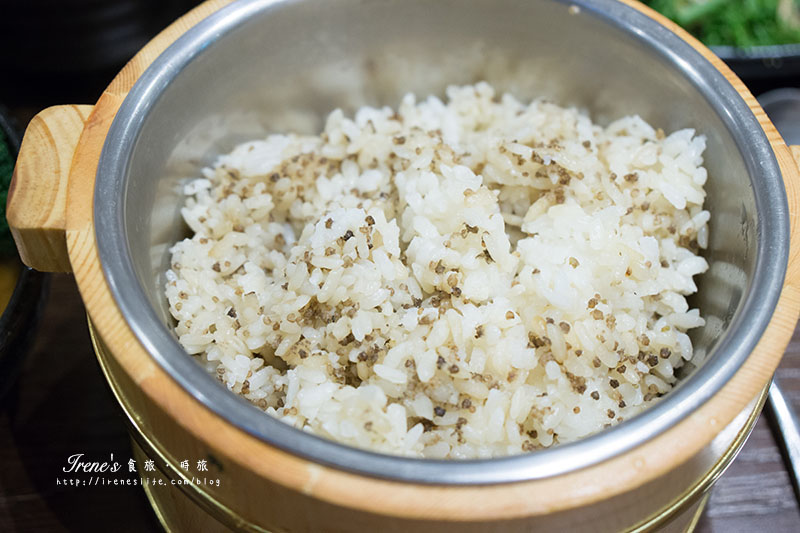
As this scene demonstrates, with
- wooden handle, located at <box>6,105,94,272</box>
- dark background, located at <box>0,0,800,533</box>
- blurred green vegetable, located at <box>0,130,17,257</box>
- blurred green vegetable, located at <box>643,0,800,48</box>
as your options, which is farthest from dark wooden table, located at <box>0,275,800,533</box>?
blurred green vegetable, located at <box>643,0,800,48</box>

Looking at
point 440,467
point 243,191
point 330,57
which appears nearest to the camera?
point 440,467

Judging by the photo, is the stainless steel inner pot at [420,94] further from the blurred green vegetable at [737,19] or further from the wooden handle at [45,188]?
the blurred green vegetable at [737,19]

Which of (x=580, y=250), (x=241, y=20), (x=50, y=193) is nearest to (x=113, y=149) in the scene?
(x=50, y=193)

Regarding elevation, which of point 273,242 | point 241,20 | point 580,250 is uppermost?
point 241,20

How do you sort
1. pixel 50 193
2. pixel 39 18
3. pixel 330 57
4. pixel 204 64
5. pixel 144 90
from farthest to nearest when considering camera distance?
pixel 39 18
pixel 330 57
pixel 204 64
pixel 144 90
pixel 50 193

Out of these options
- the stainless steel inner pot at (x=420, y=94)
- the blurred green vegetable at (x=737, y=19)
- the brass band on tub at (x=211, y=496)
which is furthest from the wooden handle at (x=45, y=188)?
the blurred green vegetable at (x=737, y=19)

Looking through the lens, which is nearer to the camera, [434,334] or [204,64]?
[434,334]

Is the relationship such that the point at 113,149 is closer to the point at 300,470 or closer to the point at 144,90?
the point at 144,90
